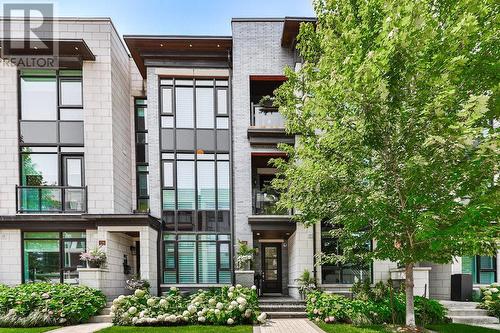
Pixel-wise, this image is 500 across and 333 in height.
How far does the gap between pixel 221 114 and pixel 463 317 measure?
11.6 metres

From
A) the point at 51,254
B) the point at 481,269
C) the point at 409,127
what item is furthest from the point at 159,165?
the point at 481,269

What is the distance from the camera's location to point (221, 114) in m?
13.8

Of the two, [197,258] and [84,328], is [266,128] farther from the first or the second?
[84,328]

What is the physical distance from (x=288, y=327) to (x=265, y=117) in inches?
325

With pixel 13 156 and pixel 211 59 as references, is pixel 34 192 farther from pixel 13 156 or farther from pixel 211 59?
pixel 211 59

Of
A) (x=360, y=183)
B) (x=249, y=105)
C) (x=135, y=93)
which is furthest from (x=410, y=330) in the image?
(x=135, y=93)

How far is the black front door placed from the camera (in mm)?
14184

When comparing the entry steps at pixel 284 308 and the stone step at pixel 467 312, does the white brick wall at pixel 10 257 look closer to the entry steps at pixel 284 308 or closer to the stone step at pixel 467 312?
the entry steps at pixel 284 308

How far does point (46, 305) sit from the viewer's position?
9320 mm

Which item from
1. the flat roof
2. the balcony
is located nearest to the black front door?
the balcony

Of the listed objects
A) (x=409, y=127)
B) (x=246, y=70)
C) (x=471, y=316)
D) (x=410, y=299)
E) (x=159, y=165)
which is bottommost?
(x=471, y=316)

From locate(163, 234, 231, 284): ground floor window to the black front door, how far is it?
216 centimetres

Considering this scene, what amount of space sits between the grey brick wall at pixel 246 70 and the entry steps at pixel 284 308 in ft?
11.7

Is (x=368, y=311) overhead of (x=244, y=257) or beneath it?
beneath
